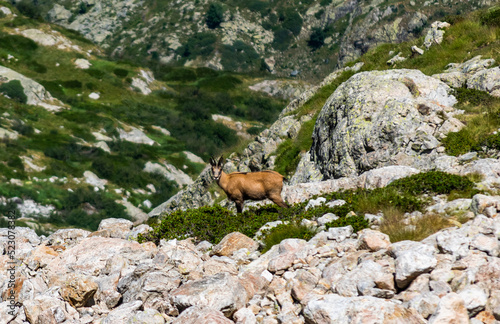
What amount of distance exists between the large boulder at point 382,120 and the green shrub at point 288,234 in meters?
6.22

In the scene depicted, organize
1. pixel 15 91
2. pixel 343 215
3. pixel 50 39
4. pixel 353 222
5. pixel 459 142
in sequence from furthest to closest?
pixel 50 39, pixel 15 91, pixel 459 142, pixel 343 215, pixel 353 222

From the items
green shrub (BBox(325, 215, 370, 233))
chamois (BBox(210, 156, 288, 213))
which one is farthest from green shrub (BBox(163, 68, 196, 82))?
green shrub (BBox(325, 215, 370, 233))

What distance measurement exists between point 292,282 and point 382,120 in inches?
405

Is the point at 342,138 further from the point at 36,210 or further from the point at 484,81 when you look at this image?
the point at 36,210

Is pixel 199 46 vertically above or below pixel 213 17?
below

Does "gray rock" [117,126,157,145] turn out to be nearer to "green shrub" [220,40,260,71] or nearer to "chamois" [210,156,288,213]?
"chamois" [210,156,288,213]

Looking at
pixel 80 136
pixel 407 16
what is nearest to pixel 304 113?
pixel 80 136

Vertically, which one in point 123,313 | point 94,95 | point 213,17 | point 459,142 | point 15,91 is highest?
point 459,142

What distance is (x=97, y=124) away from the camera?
269 ft

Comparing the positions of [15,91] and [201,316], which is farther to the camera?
[15,91]

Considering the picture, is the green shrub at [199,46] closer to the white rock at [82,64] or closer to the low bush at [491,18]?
the white rock at [82,64]

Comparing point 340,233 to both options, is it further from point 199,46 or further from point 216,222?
point 199,46

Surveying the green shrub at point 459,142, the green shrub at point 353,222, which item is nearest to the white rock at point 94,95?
the green shrub at point 459,142

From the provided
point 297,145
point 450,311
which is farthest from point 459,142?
point 297,145
